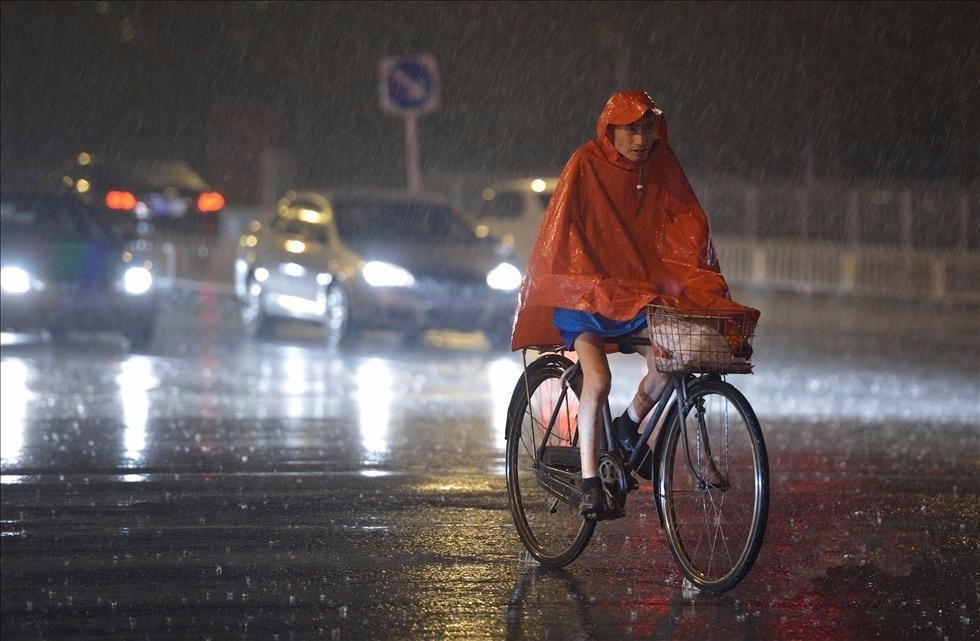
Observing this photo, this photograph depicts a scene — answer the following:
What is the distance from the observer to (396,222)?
19.1m

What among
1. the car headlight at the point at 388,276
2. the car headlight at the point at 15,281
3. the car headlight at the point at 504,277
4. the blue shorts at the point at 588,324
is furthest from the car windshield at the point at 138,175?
the blue shorts at the point at 588,324

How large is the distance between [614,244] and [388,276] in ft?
37.4

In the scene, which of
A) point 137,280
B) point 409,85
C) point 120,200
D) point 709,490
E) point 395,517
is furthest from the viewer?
point 120,200

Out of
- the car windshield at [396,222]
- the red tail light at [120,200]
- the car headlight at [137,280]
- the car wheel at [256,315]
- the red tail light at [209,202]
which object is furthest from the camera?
the red tail light at [209,202]

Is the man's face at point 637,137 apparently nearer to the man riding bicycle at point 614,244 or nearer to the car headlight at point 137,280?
the man riding bicycle at point 614,244

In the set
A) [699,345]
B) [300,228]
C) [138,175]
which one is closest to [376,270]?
[300,228]

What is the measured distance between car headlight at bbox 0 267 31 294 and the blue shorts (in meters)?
10.6

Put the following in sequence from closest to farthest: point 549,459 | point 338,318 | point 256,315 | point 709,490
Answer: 1. point 709,490
2. point 549,459
3. point 338,318
4. point 256,315

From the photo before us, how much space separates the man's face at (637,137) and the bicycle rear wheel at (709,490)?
0.88 meters

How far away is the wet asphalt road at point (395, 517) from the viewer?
605 cm

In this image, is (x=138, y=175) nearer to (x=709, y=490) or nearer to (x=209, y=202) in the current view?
(x=209, y=202)

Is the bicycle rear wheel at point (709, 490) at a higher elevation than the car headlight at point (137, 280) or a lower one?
lower

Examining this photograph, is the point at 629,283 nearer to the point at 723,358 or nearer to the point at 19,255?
the point at 723,358

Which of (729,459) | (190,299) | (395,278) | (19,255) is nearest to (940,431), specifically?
(729,459)
